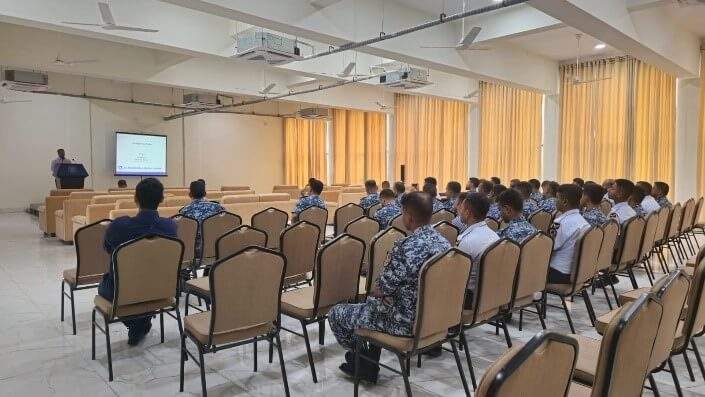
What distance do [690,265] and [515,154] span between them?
8.80 m

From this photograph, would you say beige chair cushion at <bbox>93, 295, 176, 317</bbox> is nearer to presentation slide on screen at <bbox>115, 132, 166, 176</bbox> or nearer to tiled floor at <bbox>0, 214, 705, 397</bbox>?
tiled floor at <bbox>0, 214, 705, 397</bbox>

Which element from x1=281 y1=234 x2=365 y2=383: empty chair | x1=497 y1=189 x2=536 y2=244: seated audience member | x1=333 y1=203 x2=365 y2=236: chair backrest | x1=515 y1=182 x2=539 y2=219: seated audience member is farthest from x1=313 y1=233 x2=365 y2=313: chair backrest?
x1=333 y1=203 x2=365 y2=236: chair backrest

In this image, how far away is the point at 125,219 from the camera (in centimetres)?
338

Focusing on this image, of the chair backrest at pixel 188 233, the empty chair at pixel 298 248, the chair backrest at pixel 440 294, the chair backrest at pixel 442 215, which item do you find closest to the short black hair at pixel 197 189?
the chair backrest at pixel 188 233

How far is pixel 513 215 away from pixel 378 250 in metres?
1.15

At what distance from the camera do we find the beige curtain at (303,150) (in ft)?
60.4

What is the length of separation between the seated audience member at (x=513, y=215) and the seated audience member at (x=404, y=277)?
1222 mm

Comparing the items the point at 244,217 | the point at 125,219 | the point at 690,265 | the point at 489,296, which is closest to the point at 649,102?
the point at 690,265

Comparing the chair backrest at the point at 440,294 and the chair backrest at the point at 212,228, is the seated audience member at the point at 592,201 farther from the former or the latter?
the chair backrest at the point at 212,228

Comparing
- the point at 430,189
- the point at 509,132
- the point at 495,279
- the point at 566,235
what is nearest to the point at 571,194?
the point at 566,235

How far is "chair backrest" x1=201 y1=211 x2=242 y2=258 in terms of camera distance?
4809 mm

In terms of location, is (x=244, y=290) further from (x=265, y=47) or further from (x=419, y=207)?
(x=265, y=47)

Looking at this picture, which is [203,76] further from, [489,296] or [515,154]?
[489,296]

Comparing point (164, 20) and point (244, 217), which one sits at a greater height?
point (164, 20)
